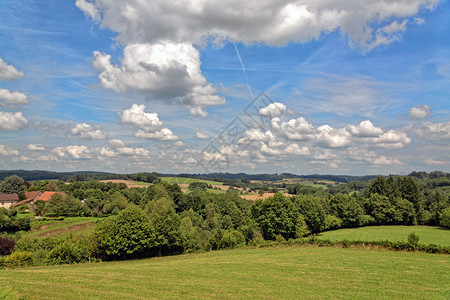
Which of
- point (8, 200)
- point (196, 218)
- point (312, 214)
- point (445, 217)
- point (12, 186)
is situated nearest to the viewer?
point (445, 217)

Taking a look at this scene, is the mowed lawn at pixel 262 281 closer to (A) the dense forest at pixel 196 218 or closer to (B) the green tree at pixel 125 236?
(B) the green tree at pixel 125 236

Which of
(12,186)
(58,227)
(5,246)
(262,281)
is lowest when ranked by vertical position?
(58,227)

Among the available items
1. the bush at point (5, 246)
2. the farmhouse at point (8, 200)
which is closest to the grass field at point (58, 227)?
the bush at point (5, 246)

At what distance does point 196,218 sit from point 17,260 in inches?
2183

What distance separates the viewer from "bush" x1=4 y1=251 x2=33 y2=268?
3903 cm

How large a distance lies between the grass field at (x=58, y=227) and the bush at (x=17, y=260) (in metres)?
33.8

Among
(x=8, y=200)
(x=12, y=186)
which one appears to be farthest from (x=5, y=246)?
(x=12, y=186)

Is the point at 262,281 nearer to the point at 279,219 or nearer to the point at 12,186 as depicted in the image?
the point at 279,219

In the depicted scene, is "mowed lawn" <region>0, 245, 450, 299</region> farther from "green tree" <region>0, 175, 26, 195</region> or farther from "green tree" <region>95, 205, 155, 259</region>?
"green tree" <region>0, 175, 26, 195</region>

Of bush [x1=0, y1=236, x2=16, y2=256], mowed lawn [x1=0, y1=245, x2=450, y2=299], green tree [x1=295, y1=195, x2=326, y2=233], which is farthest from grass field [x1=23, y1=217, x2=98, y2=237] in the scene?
green tree [x1=295, y1=195, x2=326, y2=233]

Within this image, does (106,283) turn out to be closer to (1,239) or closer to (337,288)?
(337,288)

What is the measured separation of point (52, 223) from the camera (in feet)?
266

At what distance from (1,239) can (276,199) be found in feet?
199

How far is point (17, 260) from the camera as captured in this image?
131ft
